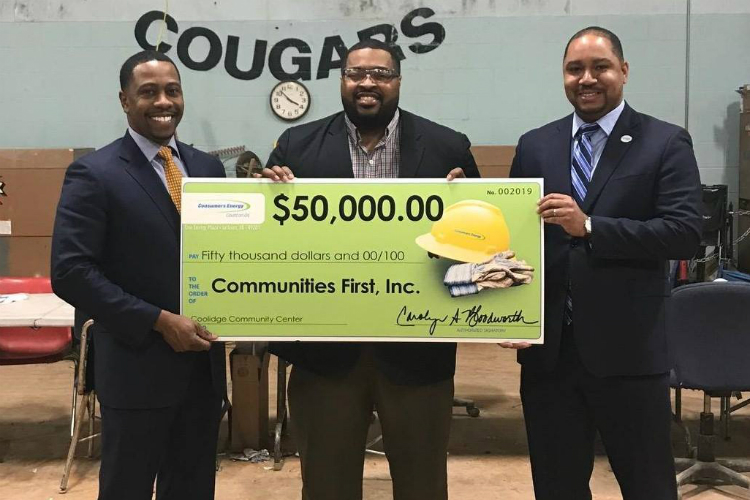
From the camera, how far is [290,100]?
591 cm

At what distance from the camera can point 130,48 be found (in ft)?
19.2

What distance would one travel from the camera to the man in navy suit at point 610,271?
5.90 feet

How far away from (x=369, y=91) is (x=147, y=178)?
65cm

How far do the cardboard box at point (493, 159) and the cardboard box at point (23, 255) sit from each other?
3.45 meters

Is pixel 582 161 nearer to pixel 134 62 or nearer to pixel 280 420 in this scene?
pixel 134 62

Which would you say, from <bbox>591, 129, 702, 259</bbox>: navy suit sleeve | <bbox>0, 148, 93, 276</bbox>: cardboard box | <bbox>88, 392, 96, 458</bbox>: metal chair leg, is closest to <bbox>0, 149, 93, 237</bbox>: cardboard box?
<bbox>0, 148, 93, 276</bbox>: cardboard box

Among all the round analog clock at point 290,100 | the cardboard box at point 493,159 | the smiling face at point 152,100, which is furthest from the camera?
the round analog clock at point 290,100

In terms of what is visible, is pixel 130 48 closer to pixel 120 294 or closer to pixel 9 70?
pixel 9 70

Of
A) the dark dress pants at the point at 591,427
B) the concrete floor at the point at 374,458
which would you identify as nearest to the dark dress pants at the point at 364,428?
the dark dress pants at the point at 591,427

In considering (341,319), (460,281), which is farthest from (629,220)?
(341,319)

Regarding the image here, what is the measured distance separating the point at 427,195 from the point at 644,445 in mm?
897

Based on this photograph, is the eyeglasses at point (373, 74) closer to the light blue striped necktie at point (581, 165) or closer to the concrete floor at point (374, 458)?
the light blue striped necktie at point (581, 165)

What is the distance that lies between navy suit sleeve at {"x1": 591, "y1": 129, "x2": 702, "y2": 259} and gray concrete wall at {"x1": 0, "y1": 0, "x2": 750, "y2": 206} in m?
4.13

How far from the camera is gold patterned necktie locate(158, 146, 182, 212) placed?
1873mm
